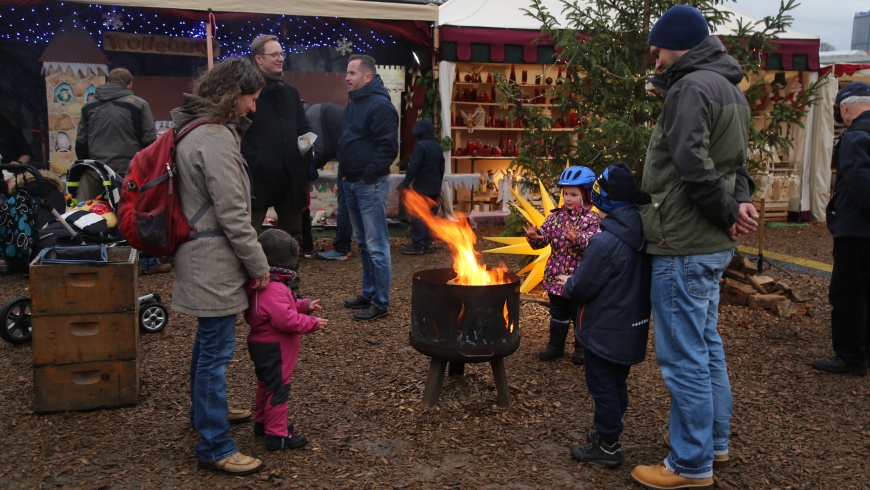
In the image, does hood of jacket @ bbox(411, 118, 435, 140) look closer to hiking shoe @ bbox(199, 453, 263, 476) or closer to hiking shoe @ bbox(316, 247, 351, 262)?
hiking shoe @ bbox(316, 247, 351, 262)

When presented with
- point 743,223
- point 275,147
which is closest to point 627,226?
point 743,223

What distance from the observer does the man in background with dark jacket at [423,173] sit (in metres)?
10.2

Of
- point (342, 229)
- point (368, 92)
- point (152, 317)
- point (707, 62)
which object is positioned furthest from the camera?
point (342, 229)

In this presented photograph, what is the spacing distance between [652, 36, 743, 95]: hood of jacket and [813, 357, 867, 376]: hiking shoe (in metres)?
3.02

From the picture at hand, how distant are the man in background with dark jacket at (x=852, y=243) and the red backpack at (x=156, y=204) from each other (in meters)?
4.52

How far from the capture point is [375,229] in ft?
21.4

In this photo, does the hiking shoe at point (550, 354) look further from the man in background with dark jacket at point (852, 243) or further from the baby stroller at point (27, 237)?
the baby stroller at point (27, 237)

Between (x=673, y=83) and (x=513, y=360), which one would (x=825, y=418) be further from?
(x=673, y=83)

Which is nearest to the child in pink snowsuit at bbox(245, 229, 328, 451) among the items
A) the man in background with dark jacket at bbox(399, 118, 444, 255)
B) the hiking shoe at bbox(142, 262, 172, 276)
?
the hiking shoe at bbox(142, 262, 172, 276)

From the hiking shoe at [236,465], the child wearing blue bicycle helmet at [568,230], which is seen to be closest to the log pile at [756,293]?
the child wearing blue bicycle helmet at [568,230]

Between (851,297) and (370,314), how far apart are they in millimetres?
3896

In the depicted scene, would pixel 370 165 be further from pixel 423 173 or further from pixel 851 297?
pixel 423 173

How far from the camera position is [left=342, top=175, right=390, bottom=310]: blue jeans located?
257 inches

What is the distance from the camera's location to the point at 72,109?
36.2ft
